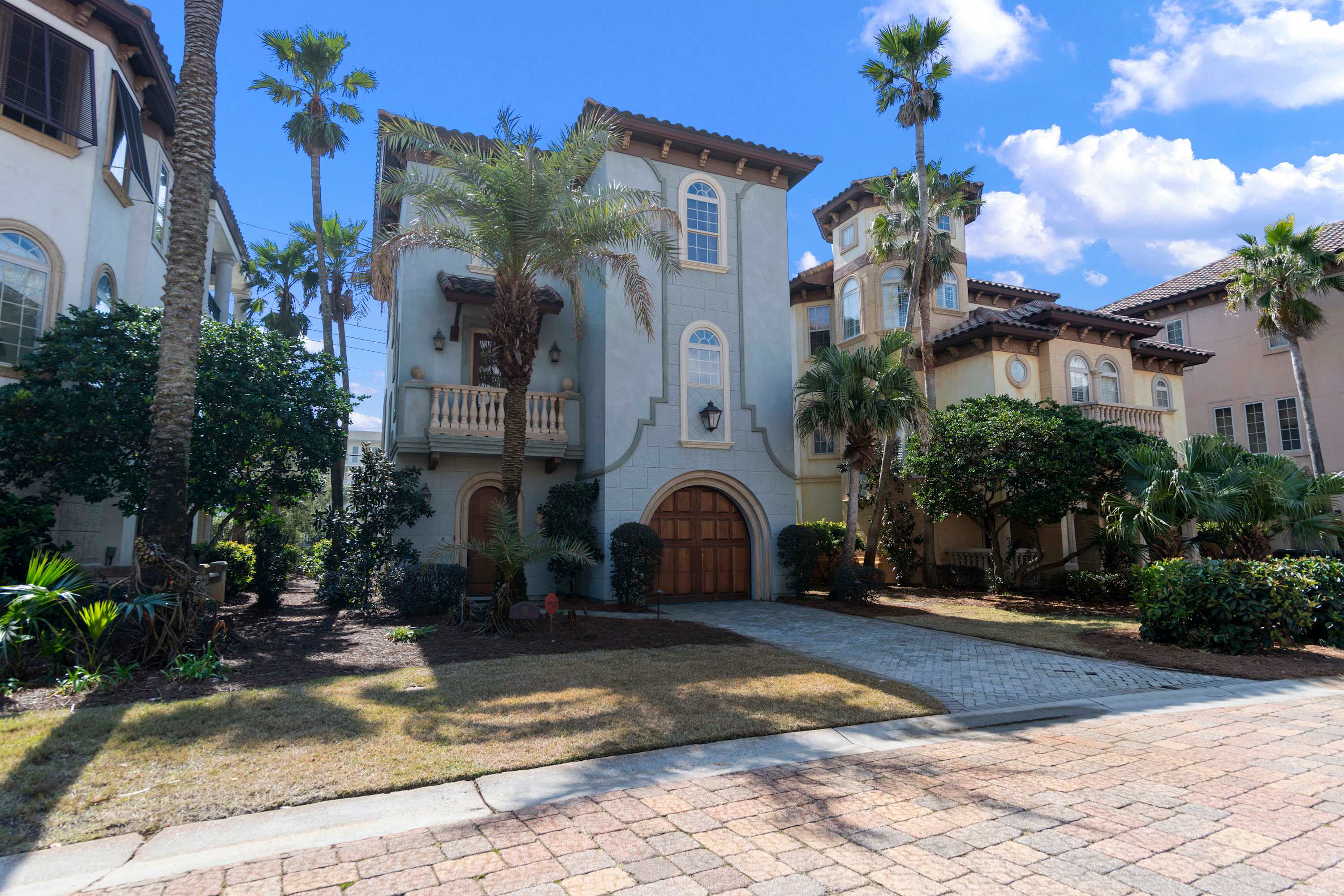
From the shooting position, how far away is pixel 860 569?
52.5ft

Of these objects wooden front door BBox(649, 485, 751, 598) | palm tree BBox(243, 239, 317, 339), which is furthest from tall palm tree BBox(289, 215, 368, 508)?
wooden front door BBox(649, 485, 751, 598)

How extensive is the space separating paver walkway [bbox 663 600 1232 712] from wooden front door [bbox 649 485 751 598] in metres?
2.70

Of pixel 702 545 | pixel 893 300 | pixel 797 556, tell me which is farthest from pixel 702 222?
pixel 893 300

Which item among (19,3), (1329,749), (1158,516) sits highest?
(19,3)

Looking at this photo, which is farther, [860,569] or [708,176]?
[708,176]

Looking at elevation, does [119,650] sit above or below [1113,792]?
above

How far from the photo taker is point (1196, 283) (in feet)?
94.0

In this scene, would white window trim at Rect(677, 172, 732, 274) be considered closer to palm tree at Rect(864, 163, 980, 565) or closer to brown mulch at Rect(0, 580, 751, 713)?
palm tree at Rect(864, 163, 980, 565)

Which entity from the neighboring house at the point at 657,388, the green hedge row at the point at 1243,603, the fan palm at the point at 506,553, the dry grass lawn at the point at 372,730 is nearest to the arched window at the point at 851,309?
the neighboring house at the point at 657,388

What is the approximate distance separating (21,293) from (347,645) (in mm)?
7743

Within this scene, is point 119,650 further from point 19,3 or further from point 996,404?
point 996,404

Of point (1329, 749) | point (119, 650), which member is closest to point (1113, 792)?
point (1329, 749)

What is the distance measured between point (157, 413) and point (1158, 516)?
49.4 feet

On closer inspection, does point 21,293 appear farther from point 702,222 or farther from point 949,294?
point 949,294
